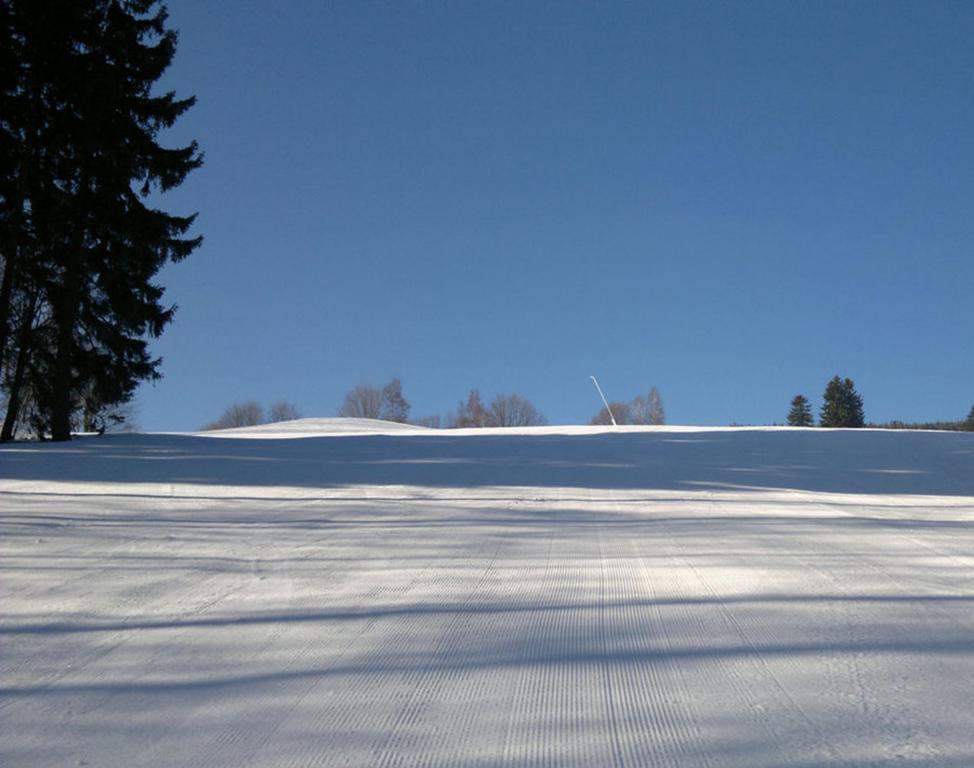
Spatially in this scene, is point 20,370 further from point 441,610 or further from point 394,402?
point 394,402

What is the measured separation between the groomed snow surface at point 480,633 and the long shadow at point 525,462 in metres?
2.15

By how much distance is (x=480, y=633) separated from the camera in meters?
3.62

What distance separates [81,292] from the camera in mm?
19078

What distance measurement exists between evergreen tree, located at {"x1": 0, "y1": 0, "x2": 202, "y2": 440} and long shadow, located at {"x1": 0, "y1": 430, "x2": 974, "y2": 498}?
3445mm

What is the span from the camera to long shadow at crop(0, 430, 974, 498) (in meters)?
10.9

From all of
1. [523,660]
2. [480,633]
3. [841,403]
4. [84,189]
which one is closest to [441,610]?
[480,633]

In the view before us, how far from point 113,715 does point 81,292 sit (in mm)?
18799

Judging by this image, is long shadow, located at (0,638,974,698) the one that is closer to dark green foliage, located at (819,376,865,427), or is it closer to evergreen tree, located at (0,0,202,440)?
evergreen tree, located at (0,0,202,440)

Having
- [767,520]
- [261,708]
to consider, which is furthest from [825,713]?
[767,520]

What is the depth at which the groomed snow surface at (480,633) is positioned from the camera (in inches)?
98.4

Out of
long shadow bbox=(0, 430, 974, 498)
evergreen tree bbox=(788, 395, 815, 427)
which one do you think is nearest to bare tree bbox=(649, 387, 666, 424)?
evergreen tree bbox=(788, 395, 815, 427)

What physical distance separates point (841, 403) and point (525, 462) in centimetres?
4834

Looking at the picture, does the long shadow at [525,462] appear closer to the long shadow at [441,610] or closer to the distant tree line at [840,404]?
the long shadow at [441,610]

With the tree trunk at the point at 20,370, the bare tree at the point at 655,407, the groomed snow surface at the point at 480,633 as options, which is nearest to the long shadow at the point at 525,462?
the groomed snow surface at the point at 480,633
